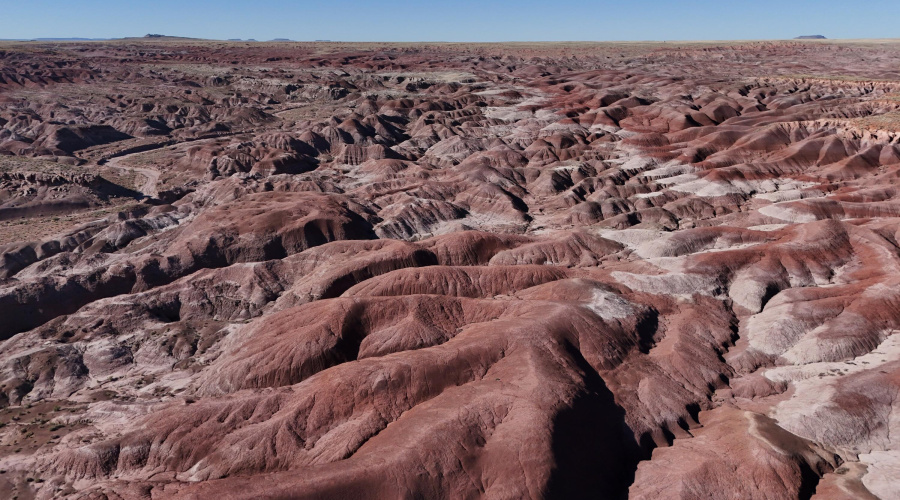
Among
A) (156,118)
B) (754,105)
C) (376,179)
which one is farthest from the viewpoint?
(156,118)

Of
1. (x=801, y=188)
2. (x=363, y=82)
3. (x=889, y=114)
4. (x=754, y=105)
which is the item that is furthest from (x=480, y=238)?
(x=363, y=82)

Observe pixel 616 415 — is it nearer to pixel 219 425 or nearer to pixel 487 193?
pixel 219 425

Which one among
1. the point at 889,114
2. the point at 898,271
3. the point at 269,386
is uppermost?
the point at 889,114

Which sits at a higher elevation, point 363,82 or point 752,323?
point 363,82

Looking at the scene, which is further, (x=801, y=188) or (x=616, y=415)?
Answer: (x=801, y=188)

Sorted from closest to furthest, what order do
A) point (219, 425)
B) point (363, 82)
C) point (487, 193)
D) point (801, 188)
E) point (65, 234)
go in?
point (219, 425) < point (65, 234) < point (801, 188) < point (487, 193) < point (363, 82)

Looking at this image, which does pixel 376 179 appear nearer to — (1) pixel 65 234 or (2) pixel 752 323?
(1) pixel 65 234

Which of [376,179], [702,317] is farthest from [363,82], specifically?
[702,317]
